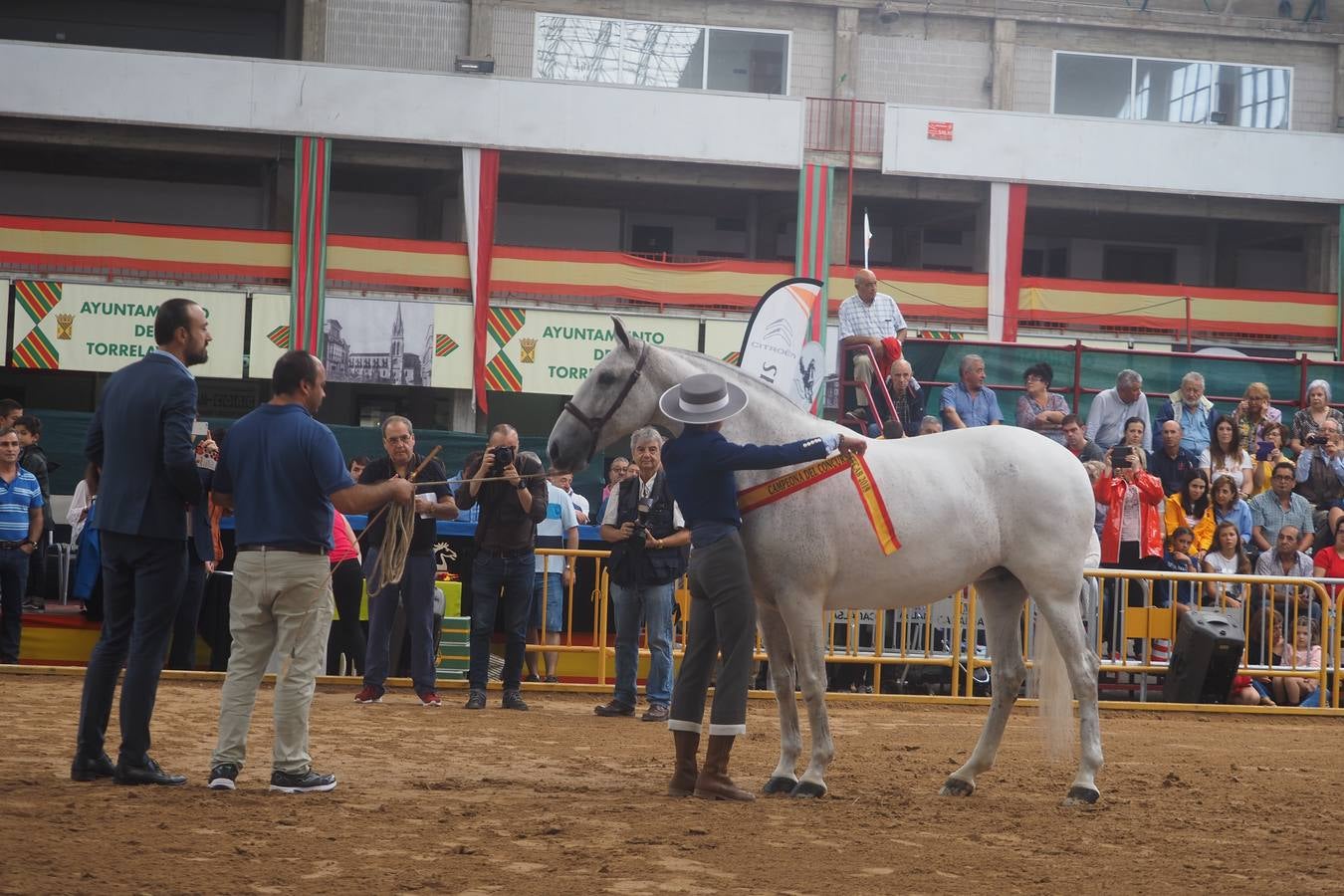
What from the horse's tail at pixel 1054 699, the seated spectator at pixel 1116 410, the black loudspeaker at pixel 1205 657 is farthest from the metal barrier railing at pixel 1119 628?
the horse's tail at pixel 1054 699

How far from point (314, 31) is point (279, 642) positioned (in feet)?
86.4

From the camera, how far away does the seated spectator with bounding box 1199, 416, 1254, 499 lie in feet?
53.6

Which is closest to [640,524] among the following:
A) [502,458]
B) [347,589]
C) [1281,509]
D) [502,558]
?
[502,558]

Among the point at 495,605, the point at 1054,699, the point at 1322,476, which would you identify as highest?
the point at 1322,476

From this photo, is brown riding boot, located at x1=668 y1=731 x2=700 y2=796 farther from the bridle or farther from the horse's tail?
the horse's tail

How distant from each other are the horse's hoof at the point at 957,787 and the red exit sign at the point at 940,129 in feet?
84.6

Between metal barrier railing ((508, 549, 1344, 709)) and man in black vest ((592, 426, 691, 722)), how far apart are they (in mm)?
1330

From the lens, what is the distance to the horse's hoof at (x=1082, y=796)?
298 inches

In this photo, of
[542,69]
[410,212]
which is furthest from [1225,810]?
[410,212]

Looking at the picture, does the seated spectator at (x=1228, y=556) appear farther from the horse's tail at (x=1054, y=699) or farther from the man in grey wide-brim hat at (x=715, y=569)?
the man in grey wide-brim hat at (x=715, y=569)

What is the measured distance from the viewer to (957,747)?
10211 mm

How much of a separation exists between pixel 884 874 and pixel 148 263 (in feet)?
86.7

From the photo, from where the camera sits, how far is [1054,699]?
27.8 feet

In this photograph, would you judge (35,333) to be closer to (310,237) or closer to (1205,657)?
(310,237)
